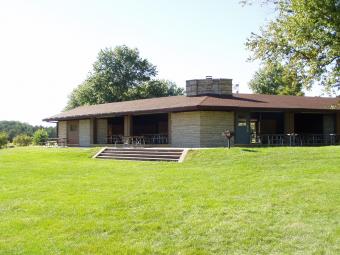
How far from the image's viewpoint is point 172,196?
11.5 m

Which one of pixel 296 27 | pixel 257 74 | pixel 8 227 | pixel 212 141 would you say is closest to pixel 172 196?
pixel 8 227

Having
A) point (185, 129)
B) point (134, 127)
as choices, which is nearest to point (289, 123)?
point (185, 129)

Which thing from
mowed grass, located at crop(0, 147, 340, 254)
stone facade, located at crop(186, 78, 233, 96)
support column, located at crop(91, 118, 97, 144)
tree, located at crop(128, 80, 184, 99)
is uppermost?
tree, located at crop(128, 80, 184, 99)

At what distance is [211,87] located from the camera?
31844 mm

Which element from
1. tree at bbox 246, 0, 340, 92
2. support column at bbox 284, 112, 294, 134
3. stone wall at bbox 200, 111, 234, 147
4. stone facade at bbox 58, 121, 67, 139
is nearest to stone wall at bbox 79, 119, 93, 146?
stone facade at bbox 58, 121, 67, 139

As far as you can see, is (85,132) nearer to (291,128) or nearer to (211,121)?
(211,121)

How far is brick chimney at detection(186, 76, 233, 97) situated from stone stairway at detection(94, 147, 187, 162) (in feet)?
25.4

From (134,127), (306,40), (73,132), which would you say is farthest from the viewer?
(73,132)

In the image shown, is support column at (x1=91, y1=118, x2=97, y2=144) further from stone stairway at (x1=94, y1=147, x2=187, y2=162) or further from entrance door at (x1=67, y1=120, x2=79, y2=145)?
stone stairway at (x1=94, y1=147, x2=187, y2=162)

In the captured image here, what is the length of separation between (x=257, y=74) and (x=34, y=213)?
6367 cm

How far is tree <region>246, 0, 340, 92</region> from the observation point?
1497cm

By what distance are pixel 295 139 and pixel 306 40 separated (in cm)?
1481

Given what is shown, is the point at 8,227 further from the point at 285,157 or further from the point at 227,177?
the point at 285,157

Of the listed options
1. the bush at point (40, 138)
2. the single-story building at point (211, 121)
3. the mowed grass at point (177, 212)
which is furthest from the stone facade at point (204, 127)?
the bush at point (40, 138)
